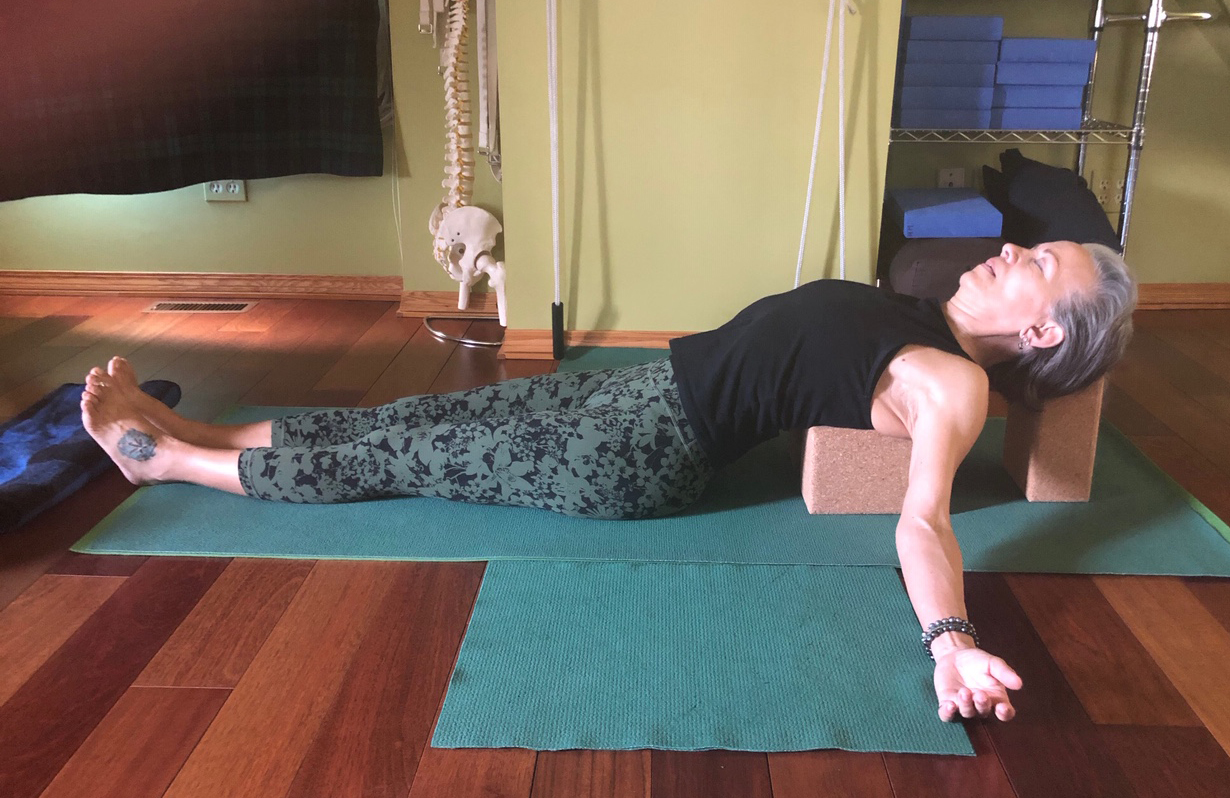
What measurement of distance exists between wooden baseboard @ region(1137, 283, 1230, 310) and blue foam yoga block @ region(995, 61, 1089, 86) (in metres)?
0.98

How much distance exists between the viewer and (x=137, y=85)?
293 centimetres

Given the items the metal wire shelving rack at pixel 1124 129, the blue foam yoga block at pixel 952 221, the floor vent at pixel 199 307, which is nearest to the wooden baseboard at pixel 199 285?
the floor vent at pixel 199 307

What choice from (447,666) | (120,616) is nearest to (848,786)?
(447,666)

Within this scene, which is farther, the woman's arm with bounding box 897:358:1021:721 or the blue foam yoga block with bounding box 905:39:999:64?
the blue foam yoga block with bounding box 905:39:999:64

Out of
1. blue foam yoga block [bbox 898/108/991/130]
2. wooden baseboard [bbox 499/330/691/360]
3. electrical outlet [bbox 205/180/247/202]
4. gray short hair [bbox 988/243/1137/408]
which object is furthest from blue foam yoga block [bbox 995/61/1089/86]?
electrical outlet [bbox 205/180/247/202]

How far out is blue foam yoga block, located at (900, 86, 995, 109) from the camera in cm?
286

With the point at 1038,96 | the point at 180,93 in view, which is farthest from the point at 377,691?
the point at 1038,96

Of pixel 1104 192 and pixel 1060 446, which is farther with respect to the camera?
pixel 1104 192

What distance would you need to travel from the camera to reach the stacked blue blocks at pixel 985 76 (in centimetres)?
283

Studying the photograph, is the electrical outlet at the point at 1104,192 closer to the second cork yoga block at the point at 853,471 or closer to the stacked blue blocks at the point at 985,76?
the stacked blue blocks at the point at 985,76

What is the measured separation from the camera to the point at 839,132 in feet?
9.00

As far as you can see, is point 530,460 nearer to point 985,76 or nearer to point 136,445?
point 136,445

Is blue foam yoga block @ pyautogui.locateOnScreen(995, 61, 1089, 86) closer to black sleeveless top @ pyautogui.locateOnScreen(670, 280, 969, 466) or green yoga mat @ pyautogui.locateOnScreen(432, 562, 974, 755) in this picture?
black sleeveless top @ pyautogui.locateOnScreen(670, 280, 969, 466)

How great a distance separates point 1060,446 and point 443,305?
6.99ft
